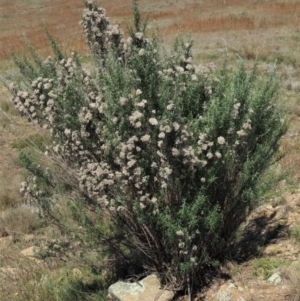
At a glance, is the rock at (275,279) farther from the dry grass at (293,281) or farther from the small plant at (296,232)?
the small plant at (296,232)

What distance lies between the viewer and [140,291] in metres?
3.38

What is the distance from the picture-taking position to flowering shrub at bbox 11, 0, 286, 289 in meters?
2.80

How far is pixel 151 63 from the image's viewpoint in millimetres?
2939

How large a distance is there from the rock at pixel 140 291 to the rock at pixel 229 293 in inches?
15.5

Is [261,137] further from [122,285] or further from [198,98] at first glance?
[122,285]

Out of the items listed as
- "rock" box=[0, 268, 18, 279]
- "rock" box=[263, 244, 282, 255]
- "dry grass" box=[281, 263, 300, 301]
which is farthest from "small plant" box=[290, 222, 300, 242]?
"rock" box=[0, 268, 18, 279]

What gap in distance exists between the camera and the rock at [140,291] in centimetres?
331

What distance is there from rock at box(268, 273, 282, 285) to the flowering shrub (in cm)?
44

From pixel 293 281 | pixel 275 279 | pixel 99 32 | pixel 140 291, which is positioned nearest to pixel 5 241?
pixel 140 291

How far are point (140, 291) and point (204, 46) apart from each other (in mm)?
11292

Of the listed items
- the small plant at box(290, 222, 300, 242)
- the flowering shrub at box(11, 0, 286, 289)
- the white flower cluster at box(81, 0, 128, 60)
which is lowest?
the small plant at box(290, 222, 300, 242)

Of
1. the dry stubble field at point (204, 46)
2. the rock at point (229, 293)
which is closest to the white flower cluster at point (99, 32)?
the dry stubble field at point (204, 46)

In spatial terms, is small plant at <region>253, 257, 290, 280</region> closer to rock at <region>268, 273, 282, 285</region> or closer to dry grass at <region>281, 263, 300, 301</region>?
rock at <region>268, 273, 282, 285</region>

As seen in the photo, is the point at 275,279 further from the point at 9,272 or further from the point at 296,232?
the point at 9,272
